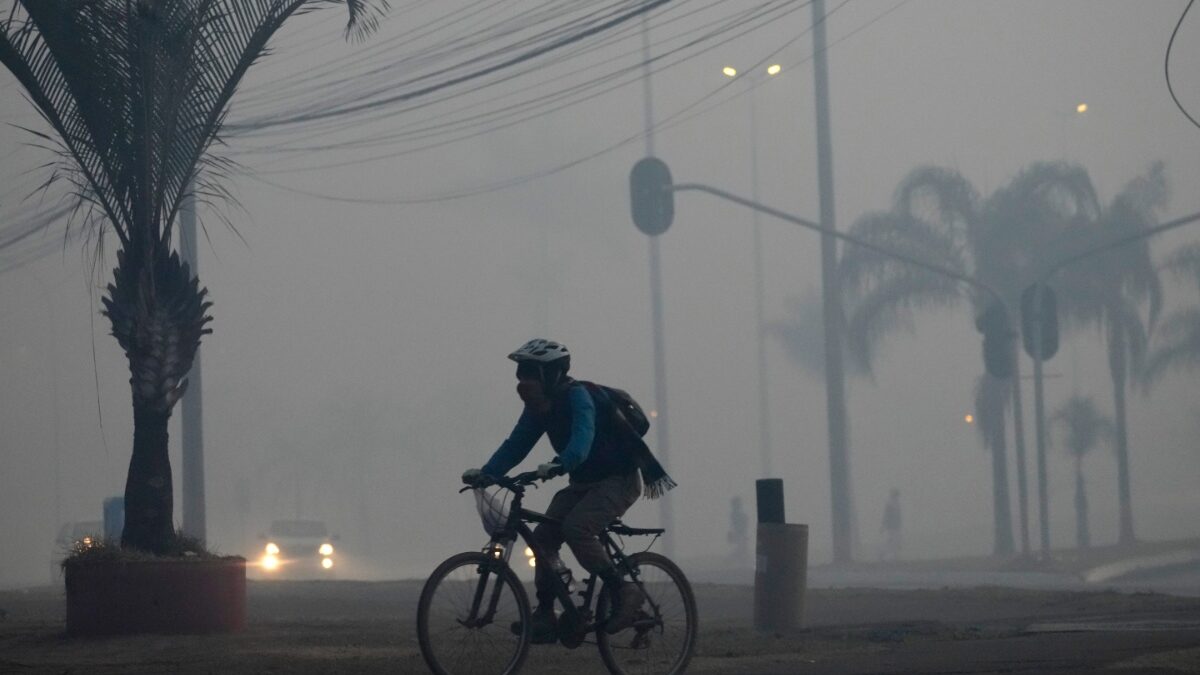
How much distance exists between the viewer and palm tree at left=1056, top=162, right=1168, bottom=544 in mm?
45875

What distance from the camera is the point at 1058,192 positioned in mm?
44719

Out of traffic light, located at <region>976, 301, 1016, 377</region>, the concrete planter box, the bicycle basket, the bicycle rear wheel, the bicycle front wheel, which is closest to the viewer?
the bicycle front wheel

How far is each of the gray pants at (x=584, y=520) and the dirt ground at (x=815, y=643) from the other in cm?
143

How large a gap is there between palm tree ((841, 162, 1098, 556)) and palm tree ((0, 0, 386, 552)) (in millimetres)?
32206

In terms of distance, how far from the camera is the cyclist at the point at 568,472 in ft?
24.2

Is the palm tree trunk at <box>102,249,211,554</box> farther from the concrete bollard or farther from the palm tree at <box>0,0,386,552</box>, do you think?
the concrete bollard

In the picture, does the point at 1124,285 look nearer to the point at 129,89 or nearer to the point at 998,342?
the point at 998,342

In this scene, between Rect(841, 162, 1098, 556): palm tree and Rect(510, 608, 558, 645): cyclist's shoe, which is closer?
Rect(510, 608, 558, 645): cyclist's shoe

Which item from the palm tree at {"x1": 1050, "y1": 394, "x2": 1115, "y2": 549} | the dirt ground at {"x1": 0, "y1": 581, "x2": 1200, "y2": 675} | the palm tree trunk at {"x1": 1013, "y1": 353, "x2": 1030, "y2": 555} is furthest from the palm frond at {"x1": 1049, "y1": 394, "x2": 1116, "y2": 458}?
the dirt ground at {"x1": 0, "y1": 581, "x2": 1200, "y2": 675}

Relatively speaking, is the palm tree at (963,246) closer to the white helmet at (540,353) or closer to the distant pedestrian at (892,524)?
the distant pedestrian at (892,524)

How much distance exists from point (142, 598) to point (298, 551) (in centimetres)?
2453

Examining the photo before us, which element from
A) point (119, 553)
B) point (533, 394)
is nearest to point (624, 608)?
point (533, 394)

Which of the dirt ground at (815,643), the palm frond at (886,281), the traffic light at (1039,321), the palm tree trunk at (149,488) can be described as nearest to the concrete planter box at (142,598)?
the dirt ground at (815,643)

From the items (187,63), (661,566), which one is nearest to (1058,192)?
(187,63)
